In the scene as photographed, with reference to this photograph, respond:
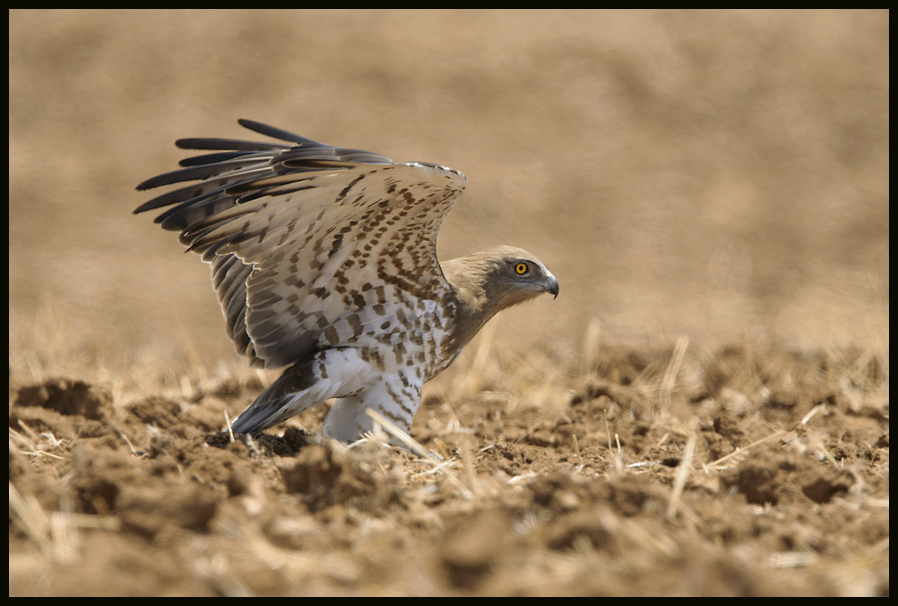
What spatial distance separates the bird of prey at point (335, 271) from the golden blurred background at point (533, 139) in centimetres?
583

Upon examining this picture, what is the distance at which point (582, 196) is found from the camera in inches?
610

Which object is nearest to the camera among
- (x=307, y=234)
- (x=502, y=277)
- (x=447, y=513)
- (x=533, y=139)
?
(x=447, y=513)

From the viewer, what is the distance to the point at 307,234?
4996 millimetres

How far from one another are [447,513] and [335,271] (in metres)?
2.25

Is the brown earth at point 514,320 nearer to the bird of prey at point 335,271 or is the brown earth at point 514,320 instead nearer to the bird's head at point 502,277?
the bird of prey at point 335,271

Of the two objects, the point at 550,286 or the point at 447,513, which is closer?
the point at 447,513

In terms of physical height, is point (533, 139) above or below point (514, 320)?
above

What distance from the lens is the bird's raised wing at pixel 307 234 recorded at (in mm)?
4535

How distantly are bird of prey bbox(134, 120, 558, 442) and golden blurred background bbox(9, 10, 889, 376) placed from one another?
5829 mm

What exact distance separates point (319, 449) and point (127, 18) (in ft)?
55.5

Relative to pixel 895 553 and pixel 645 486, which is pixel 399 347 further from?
pixel 895 553

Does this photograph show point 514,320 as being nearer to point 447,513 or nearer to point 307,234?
point 307,234

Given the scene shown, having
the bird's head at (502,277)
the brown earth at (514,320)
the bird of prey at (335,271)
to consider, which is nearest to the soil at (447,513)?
the brown earth at (514,320)

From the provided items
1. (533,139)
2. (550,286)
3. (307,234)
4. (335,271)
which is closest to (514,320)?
(533,139)
